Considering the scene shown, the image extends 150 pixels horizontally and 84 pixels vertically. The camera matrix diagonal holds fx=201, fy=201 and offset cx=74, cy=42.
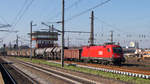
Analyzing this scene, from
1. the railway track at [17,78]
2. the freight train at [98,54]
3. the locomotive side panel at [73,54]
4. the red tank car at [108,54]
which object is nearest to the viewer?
the railway track at [17,78]

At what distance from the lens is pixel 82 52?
139ft

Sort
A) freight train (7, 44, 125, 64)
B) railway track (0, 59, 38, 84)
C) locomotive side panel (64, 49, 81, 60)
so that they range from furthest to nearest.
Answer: locomotive side panel (64, 49, 81, 60), freight train (7, 44, 125, 64), railway track (0, 59, 38, 84)

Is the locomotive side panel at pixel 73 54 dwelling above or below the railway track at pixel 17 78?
above

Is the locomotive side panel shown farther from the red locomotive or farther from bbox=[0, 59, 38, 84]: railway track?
bbox=[0, 59, 38, 84]: railway track

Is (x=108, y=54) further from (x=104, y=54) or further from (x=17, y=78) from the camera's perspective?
(x=17, y=78)

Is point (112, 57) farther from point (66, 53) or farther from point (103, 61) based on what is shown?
point (66, 53)

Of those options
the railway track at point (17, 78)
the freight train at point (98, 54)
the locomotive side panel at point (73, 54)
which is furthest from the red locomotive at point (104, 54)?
the railway track at point (17, 78)

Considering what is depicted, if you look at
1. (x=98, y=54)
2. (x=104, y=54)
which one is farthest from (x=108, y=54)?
(x=98, y=54)

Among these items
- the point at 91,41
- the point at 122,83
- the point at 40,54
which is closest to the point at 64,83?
the point at 122,83

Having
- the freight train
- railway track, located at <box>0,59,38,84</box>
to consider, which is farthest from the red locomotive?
railway track, located at <box>0,59,38,84</box>

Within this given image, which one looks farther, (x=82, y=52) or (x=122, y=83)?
(x=82, y=52)

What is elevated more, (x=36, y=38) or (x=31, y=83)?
(x=36, y=38)

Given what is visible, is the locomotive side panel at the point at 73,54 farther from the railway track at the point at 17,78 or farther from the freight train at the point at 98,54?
the railway track at the point at 17,78

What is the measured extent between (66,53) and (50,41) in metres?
64.2
